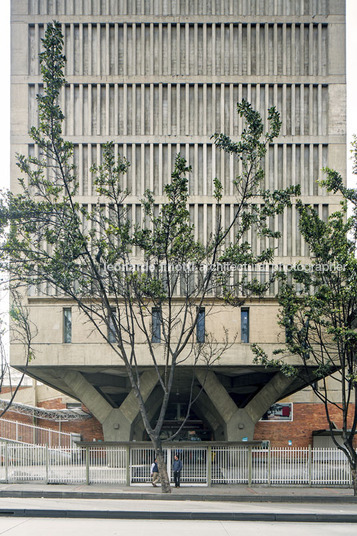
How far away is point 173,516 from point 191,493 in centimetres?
761

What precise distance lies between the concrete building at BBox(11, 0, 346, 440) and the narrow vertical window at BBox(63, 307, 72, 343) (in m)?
3.40

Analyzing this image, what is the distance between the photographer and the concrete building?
39812mm

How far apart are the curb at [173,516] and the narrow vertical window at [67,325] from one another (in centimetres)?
1732

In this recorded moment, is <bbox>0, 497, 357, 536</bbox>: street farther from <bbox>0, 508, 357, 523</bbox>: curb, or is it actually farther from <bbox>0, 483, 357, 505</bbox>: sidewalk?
<bbox>0, 483, 357, 505</bbox>: sidewalk

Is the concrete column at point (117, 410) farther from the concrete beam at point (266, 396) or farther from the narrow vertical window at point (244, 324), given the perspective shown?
the concrete beam at point (266, 396)

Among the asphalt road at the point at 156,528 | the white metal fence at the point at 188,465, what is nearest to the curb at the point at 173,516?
the asphalt road at the point at 156,528

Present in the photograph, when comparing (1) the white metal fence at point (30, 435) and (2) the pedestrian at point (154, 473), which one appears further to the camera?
(1) the white metal fence at point (30, 435)

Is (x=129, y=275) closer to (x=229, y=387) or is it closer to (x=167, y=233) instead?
(x=167, y=233)

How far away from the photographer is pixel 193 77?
40.2 metres

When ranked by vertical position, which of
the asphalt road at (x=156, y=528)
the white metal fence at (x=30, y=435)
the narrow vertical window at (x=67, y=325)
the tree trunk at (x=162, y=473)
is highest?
the narrow vertical window at (x=67, y=325)

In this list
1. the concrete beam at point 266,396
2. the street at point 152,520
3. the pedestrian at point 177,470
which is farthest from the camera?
the concrete beam at point 266,396

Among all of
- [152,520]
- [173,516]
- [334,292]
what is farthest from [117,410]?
[152,520]

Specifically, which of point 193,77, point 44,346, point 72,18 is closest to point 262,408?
point 44,346

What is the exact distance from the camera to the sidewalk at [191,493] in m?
25.6
